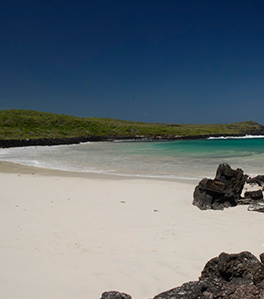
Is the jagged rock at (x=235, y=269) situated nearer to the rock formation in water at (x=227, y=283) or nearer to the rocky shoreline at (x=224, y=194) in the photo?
the rock formation in water at (x=227, y=283)

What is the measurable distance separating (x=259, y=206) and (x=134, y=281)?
5838 mm

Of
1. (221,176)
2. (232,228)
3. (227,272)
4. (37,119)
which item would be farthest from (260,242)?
(37,119)

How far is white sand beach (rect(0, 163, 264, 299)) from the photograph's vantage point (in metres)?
4.20

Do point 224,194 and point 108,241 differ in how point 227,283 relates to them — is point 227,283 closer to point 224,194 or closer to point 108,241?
point 108,241

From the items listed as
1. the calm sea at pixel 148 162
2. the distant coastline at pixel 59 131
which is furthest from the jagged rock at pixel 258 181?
the distant coastline at pixel 59 131

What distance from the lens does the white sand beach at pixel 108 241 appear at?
4.20m

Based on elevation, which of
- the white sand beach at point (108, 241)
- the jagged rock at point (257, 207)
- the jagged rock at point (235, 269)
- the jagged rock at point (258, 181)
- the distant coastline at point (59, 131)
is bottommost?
the white sand beach at point (108, 241)

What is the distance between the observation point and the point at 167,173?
56.1 feet

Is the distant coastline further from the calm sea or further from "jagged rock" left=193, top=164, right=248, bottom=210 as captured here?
"jagged rock" left=193, top=164, right=248, bottom=210

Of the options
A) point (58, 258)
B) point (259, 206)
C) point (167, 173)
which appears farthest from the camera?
point (167, 173)

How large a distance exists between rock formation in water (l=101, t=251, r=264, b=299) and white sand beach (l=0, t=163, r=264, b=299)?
100 centimetres

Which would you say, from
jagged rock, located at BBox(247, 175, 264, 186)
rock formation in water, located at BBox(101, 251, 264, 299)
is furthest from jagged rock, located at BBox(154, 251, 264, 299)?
jagged rock, located at BBox(247, 175, 264, 186)

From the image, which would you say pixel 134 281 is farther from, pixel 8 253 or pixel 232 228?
pixel 232 228

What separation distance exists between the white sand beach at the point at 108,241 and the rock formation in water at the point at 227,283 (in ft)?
3.27
